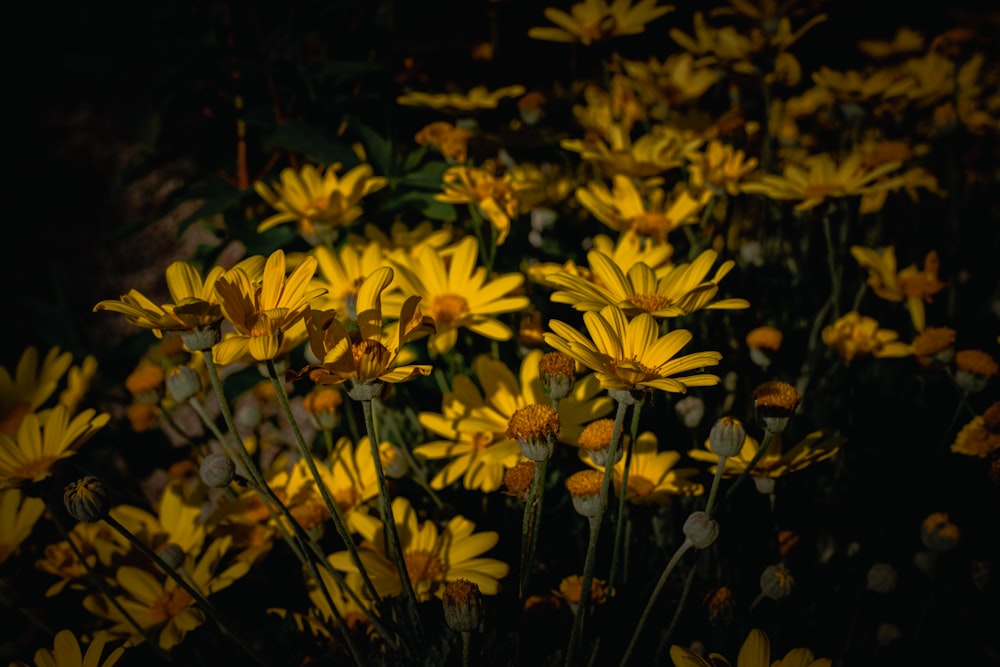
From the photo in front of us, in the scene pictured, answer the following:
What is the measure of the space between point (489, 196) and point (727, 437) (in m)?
0.69

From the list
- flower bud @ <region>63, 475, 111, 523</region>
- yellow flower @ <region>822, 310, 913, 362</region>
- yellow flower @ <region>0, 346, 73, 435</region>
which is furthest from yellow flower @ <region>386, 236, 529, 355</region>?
yellow flower @ <region>0, 346, 73, 435</region>

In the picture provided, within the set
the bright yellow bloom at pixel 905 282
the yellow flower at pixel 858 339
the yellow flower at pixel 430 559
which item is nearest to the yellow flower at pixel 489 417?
the yellow flower at pixel 430 559

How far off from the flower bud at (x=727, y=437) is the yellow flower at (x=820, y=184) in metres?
0.69

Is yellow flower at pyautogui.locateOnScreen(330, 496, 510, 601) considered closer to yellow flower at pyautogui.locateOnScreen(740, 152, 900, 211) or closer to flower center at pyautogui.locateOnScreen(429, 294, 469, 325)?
flower center at pyautogui.locateOnScreen(429, 294, 469, 325)

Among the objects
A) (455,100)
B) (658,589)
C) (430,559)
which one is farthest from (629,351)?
(455,100)

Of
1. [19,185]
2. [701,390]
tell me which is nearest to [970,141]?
[701,390]

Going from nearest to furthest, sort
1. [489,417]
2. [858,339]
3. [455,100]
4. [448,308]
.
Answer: [489,417] < [448,308] < [858,339] < [455,100]

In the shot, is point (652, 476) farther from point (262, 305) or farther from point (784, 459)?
point (262, 305)

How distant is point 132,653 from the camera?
3.44 feet

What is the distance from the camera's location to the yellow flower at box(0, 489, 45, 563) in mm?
1042

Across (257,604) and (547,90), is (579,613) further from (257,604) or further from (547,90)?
(547,90)

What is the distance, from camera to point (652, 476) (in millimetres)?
1001

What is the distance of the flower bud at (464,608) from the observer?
2.19ft

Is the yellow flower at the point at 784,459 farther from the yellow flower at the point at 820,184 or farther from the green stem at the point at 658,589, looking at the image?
the yellow flower at the point at 820,184
